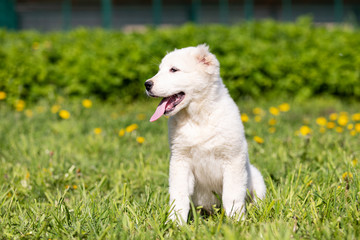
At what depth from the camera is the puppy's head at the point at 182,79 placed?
2623 millimetres

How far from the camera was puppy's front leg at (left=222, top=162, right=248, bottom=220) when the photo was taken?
2619 mm

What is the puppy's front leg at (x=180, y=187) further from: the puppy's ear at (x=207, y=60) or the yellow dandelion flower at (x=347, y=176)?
the yellow dandelion flower at (x=347, y=176)

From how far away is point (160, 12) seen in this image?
74.5 ft

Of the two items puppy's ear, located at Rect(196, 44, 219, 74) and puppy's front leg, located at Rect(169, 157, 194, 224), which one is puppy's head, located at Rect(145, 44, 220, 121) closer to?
puppy's ear, located at Rect(196, 44, 219, 74)

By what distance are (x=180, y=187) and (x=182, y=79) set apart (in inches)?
27.3

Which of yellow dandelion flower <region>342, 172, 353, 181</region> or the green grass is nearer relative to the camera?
the green grass

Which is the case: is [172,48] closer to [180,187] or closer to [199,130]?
[199,130]

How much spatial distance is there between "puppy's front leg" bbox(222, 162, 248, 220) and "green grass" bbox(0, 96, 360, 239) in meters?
0.09

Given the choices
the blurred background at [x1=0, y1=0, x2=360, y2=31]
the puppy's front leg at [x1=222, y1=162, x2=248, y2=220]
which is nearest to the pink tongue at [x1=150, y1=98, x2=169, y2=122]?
the puppy's front leg at [x1=222, y1=162, x2=248, y2=220]

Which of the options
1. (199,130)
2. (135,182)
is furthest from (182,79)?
(135,182)

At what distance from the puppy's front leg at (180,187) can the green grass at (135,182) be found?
0.08 m

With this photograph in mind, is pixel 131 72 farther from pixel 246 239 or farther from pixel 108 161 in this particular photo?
pixel 246 239

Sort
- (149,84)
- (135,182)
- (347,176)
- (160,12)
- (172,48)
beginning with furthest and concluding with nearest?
(160,12), (172,48), (135,182), (347,176), (149,84)

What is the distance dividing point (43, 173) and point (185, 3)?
21.0 metres
